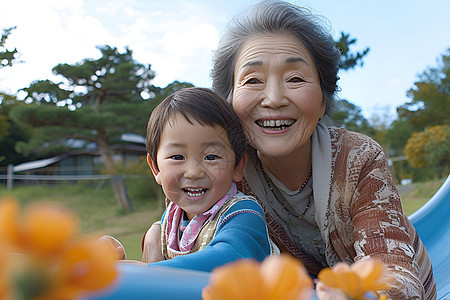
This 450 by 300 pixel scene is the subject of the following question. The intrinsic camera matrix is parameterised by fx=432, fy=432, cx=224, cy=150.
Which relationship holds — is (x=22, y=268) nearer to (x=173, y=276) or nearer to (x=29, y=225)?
(x=29, y=225)

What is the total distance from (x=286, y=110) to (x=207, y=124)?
0.20 m

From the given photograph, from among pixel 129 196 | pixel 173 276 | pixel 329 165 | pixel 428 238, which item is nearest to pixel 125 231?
pixel 129 196

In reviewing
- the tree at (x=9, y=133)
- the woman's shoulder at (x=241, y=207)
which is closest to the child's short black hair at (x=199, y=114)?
the woman's shoulder at (x=241, y=207)

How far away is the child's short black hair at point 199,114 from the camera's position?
2.62 feet

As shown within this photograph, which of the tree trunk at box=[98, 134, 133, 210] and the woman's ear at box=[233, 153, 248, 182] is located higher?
the woman's ear at box=[233, 153, 248, 182]

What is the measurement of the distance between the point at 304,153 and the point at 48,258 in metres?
0.95

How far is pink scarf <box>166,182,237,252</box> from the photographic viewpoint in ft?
2.71

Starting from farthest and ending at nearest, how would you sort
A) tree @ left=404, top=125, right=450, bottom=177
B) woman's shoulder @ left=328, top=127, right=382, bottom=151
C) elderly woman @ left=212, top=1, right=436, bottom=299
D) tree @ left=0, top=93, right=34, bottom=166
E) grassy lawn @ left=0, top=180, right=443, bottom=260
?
tree @ left=0, top=93, right=34, bottom=166 → tree @ left=404, top=125, right=450, bottom=177 → grassy lawn @ left=0, top=180, right=443, bottom=260 → woman's shoulder @ left=328, top=127, right=382, bottom=151 → elderly woman @ left=212, top=1, right=436, bottom=299

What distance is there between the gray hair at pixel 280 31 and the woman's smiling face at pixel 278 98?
1.8 inches

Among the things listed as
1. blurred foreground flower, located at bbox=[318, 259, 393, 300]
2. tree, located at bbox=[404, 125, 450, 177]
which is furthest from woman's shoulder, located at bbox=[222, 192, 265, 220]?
tree, located at bbox=[404, 125, 450, 177]

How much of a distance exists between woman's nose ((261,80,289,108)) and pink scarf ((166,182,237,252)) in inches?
7.3

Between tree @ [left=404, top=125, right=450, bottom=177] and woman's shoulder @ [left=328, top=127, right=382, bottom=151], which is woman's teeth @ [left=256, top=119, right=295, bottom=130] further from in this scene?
tree @ [left=404, top=125, right=450, bottom=177]

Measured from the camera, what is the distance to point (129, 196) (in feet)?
30.2

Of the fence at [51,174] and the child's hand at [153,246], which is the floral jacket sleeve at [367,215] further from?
the fence at [51,174]
